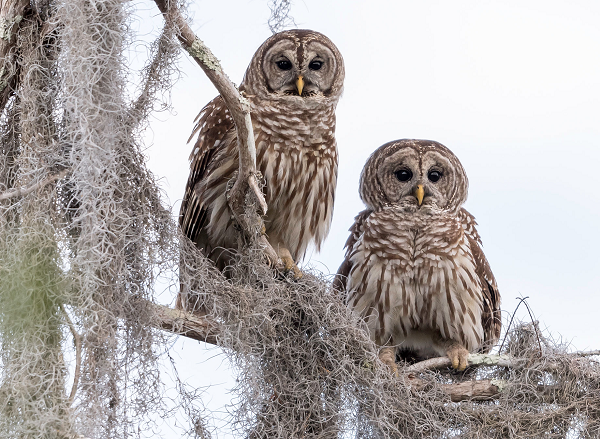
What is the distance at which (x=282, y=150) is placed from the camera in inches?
180

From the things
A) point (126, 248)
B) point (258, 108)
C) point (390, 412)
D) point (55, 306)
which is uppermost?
point (258, 108)

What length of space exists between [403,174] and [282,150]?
35.1 inches

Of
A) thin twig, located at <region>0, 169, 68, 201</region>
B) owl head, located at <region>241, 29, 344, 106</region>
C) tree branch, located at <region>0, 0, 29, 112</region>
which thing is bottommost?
thin twig, located at <region>0, 169, 68, 201</region>

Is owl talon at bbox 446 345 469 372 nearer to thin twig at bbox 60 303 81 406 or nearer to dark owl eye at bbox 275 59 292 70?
dark owl eye at bbox 275 59 292 70

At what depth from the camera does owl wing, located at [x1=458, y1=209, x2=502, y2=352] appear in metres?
5.07

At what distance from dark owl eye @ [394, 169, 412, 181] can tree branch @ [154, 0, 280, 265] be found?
1.14 m

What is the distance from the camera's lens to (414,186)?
4.99 metres

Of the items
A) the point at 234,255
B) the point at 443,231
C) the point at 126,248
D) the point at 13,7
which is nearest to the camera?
the point at 126,248

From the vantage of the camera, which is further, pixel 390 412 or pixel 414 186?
pixel 414 186

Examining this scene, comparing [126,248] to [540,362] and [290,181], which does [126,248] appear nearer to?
[290,181]

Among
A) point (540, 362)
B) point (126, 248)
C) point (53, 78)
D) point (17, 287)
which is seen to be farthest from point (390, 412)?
point (53, 78)

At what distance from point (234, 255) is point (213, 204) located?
1.15ft

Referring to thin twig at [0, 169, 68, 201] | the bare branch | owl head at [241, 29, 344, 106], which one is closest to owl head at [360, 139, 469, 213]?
owl head at [241, 29, 344, 106]

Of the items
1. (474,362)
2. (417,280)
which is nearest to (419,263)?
(417,280)
